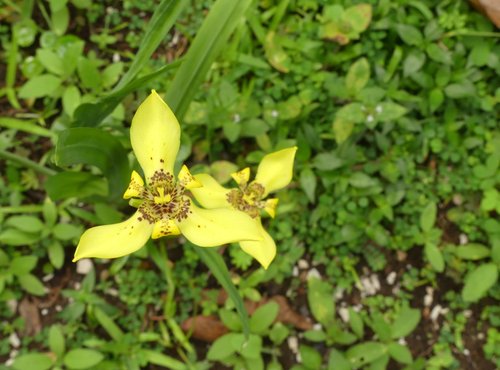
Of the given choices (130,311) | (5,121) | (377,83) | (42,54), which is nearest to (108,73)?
(42,54)

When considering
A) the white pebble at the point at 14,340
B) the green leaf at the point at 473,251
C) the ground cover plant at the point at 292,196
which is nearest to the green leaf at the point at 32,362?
the ground cover plant at the point at 292,196

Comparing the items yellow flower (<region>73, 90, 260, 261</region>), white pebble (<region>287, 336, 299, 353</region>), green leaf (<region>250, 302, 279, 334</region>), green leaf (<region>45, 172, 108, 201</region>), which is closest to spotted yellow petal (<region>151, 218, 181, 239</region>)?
yellow flower (<region>73, 90, 260, 261</region>)

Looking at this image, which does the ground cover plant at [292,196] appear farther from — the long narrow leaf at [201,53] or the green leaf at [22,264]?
the long narrow leaf at [201,53]

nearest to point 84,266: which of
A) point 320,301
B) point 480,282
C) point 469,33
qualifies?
point 320,301

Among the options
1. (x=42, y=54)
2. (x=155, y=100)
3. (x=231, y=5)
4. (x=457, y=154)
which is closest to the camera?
(x=155, y=100)

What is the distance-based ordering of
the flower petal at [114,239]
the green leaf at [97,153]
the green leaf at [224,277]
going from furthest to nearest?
1. the green leaf at [224,277]
2. the green leaf at [97,153]
3. the flower petal at [114,239]

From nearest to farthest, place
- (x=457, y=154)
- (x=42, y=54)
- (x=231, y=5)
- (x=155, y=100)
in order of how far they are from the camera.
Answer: (x=155, y=100)
(x=231, y=5)
(x=42, y=54)
(x=457, y=154)

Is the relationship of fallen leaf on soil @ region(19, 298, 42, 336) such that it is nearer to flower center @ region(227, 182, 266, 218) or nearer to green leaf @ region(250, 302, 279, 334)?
green leaf @ region(250, 302, 279, 334)

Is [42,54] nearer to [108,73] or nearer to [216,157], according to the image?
[108,73]
